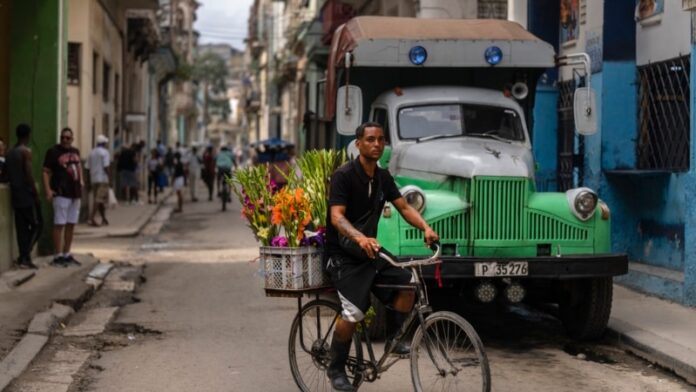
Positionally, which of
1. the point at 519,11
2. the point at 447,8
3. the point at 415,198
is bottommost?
the point at 415,198

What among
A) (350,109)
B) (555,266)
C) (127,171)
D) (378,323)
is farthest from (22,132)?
(127,171)

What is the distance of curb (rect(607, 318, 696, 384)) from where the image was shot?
9.00 meters

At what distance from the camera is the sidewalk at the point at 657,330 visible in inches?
365

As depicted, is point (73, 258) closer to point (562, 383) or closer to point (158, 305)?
point (158, 305)

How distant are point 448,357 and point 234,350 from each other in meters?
3.30

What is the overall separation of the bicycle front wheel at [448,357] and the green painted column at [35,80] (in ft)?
35.2

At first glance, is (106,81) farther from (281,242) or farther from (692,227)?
(281,242)

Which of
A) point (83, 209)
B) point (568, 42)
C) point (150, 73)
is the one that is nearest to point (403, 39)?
point (568, 42)

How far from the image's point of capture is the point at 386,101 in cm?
1198

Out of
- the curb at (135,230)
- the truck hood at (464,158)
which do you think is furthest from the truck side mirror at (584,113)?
the curb at (135,230)

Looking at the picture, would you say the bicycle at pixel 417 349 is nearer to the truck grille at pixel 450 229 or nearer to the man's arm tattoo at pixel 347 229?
the man's arm tattoo at pixel 347 229

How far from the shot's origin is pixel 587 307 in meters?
10.5

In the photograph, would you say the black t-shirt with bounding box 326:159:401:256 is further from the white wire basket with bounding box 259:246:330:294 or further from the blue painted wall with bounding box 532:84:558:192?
the blue painted wall with bounding box 532:84:558:192

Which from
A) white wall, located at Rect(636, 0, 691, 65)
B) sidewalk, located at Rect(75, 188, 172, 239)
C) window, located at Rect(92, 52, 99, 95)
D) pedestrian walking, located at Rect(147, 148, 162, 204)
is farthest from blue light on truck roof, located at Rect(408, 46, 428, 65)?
pedestrian walking, located at Rect(147, 148, 162, 204)
